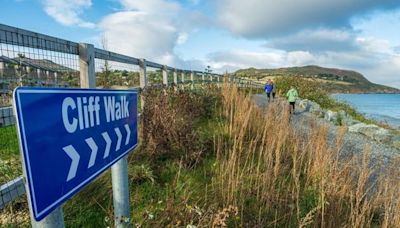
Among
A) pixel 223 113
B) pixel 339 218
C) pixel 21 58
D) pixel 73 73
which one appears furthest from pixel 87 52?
pixel 223 113

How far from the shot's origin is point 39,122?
0.93 m

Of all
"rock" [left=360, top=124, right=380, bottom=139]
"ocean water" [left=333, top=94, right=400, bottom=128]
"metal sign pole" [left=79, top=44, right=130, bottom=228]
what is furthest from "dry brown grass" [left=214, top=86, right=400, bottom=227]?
"ocean water" [left=333, top=94, right=400, bottom=128]

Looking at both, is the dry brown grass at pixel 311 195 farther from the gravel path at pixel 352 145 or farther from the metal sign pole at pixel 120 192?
the metal sign pole at pixel 120 192

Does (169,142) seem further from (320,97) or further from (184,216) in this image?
(320,97)

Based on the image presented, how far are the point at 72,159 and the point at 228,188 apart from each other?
2.60 metres

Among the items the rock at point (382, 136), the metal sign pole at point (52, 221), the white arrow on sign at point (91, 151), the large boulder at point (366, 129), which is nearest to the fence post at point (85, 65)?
the white arrow on sign at point (91, 151)

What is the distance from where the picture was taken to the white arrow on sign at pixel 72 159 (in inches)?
43.5

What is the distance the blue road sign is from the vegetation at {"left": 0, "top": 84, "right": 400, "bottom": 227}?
1256 millimetres

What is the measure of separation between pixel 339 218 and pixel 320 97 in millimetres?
27936

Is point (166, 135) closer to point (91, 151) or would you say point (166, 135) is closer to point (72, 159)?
point (91, 151)

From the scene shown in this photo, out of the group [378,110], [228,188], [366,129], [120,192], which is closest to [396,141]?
[366,129]

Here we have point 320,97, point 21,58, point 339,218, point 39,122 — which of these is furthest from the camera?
point 320,97

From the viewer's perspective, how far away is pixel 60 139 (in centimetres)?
104

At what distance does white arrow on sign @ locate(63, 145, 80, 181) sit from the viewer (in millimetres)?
1105
